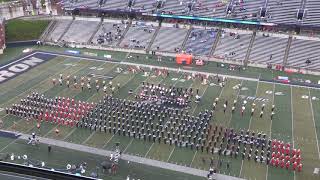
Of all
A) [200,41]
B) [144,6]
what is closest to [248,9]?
[200,41]

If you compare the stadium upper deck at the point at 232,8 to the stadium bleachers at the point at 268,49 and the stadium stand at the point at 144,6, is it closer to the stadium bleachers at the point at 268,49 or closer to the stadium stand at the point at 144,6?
the stadium stand at the point at 144,6

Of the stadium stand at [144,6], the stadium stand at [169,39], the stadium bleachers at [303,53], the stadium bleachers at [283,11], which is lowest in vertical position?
the stadium bleachers at [303,53]

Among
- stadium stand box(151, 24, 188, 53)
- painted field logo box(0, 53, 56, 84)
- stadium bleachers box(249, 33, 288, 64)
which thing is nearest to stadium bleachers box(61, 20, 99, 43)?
painted field logo box(0, 53, 56, 84)

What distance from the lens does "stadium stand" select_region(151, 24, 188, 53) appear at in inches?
2067

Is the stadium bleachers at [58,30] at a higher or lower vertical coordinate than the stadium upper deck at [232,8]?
lower

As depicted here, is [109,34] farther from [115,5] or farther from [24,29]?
[24,29]

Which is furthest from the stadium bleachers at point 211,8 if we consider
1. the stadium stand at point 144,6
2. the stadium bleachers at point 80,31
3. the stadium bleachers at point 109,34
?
the stadium bleachers at point 80,31

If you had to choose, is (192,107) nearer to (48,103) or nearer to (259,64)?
(48,103)

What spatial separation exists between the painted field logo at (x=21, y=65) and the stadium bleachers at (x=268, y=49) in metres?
24.7

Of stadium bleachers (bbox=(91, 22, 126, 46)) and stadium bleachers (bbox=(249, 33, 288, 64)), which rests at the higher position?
stadium bleachers (bbox=(91, 22, 126, 46))

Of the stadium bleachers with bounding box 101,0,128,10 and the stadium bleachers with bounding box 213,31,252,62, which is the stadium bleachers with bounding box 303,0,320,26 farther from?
the stadium bleachers with bounding box 101,0,128,10

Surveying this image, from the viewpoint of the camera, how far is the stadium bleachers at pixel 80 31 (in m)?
55.5

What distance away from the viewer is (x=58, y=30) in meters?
57.3

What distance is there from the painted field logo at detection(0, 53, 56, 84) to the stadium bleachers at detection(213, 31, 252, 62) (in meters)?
20.8
